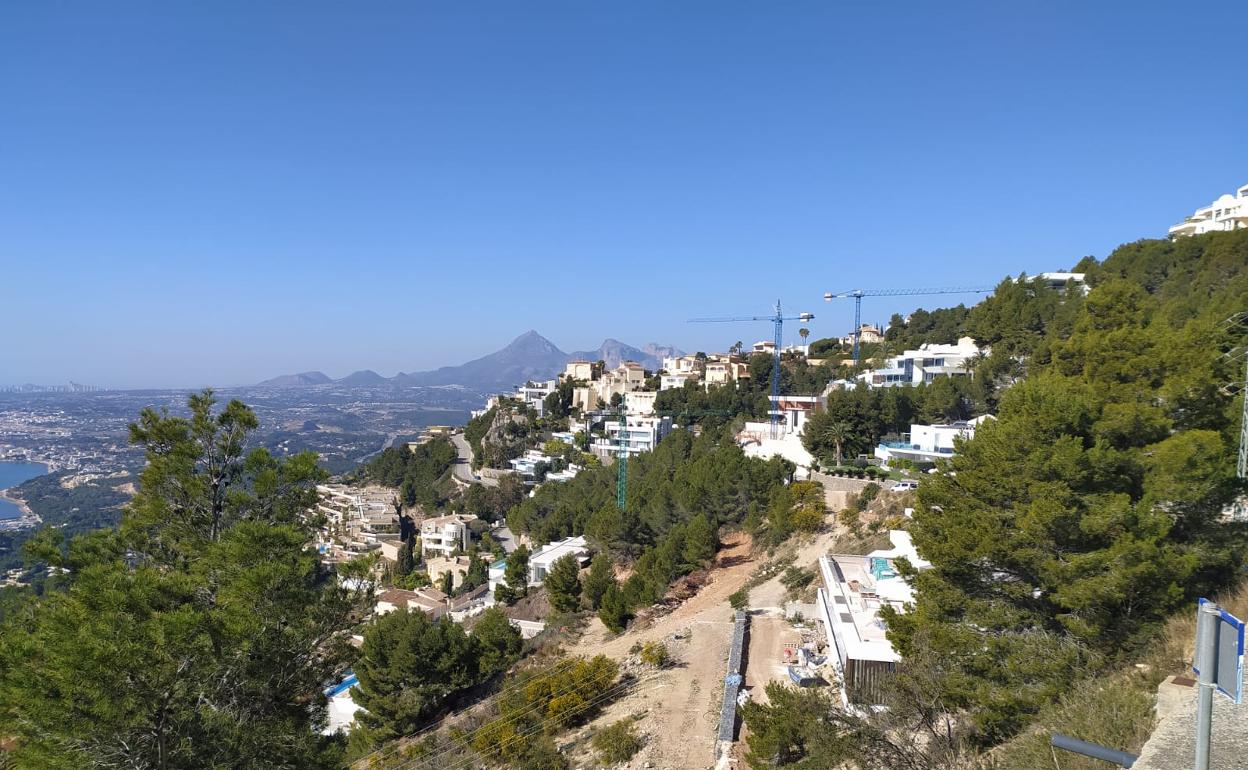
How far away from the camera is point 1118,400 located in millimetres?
9289

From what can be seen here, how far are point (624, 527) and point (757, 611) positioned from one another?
28.8 feet

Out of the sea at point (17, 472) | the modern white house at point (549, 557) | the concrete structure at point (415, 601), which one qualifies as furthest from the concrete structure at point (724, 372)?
the sea at point (17, 472)

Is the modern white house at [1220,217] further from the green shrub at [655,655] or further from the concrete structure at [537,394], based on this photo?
the concrete structure at [537,394]

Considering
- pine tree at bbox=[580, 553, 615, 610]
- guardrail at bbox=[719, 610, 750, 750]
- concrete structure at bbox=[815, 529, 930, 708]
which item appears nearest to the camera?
concrete structure at bbox=[815, 529, 930, 708]

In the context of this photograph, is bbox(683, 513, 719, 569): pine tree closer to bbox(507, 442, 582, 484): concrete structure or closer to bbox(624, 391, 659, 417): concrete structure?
bbox(507, 442, 582, 484): concrete structure

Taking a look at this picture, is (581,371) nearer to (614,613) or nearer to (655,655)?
(614,613)

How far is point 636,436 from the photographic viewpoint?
45.9 m

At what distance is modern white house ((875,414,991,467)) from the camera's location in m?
24.4

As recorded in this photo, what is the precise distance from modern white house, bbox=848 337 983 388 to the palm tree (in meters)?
4.42

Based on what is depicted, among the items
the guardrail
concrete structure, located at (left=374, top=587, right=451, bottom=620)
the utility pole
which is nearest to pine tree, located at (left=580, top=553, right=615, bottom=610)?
the guardrail

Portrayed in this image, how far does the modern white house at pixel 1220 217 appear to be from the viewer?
35.6m

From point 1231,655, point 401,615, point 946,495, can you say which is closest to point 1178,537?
point 946,495

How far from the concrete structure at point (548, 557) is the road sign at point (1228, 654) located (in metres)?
23.3

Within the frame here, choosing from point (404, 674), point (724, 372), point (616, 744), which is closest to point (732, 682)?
point (616, 744)
